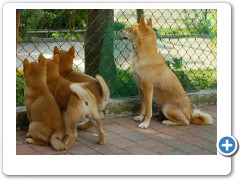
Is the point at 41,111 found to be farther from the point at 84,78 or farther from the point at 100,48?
the point at 100,48

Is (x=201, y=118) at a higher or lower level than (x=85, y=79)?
lower

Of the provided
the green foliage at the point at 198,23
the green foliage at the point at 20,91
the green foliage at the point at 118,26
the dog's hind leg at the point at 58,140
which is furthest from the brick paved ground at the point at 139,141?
the green foliage at the point at 198,23

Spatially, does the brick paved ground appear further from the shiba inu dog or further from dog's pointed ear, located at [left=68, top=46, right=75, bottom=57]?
dog's pointed ear, located at [left=68, top=46, right=75, bottom=57]

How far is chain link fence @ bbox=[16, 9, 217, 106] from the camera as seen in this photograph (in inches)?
257

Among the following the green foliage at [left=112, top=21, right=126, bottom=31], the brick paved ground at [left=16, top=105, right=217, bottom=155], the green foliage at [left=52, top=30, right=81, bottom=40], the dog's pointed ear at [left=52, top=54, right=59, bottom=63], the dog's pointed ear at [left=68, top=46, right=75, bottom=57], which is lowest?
the brick paved ground at [left=16, top=105, right=217, bottom=155]

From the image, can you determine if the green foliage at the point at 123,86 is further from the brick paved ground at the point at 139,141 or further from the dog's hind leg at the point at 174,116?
the dog's hind leg at the point at 174,116

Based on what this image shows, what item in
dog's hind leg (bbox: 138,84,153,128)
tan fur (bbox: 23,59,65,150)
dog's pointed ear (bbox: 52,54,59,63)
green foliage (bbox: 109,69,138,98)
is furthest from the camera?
green foliage (bbox: 109,69,138,98)

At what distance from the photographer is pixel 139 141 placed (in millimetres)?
5703

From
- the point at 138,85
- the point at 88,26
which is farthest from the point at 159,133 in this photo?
the point at 88,26

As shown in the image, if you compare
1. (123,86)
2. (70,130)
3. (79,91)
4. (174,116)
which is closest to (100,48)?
(123,86)

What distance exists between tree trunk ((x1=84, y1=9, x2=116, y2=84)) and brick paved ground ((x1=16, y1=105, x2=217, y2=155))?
0.76m

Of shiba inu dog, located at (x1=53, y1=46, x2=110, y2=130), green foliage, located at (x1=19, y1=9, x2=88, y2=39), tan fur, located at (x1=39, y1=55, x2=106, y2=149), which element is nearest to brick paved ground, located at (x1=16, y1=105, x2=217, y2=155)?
tan fur, located at (x1=39, y1=55, x2=106, y2=149)

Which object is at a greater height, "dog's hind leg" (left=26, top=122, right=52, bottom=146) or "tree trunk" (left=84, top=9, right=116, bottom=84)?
"tree trunk" (left=84, top=9, right=116, bottom=84)
